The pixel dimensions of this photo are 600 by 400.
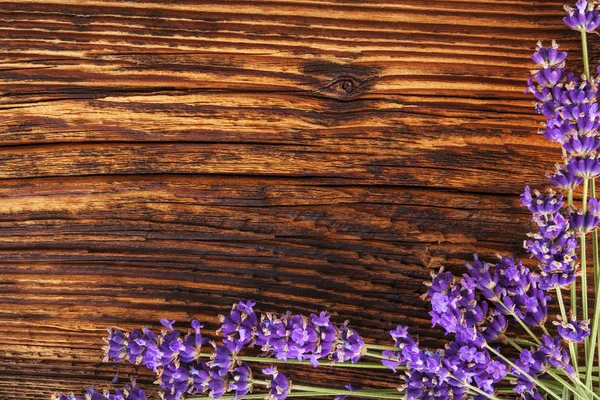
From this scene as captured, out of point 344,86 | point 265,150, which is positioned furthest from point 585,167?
point 265,150

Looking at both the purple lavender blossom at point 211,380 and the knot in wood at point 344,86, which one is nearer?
the purple lavender blossom at point 211,380

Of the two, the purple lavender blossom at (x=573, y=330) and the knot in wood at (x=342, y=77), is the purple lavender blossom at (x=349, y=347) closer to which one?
the purple lavender blossom at (x=573, y=330)

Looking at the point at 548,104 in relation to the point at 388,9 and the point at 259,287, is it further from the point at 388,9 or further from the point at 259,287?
the point at 259,287

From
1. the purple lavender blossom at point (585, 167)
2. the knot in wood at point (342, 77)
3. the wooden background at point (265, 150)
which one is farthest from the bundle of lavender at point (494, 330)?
the knot in wood at point (342, 77)

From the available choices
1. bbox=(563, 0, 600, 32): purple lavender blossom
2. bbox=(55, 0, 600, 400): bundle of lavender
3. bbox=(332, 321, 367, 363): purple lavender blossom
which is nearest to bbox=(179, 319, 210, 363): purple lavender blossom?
bbox=(55, 0, 600, 400): bundle of lavender

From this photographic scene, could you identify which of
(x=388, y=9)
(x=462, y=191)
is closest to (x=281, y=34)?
(x=388, y=9)
